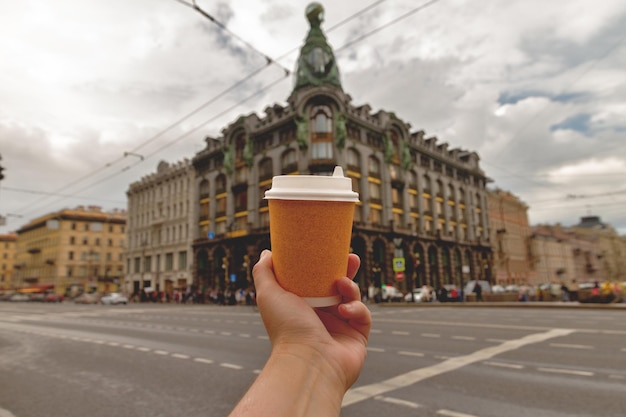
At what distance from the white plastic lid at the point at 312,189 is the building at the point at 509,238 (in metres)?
64.0

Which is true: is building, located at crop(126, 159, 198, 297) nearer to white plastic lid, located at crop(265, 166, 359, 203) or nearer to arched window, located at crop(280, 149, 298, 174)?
arched window, located at crop(280, 149, 298, 174)

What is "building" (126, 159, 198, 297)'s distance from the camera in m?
51.1

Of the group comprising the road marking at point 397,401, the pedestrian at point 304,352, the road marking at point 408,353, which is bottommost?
the road marking at point 408,353

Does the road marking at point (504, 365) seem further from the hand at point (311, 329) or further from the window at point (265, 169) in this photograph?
the window at point (265, 169)

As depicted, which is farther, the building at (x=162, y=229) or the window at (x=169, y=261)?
the window at (x=169, y=261)

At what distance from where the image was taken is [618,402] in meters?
5.16

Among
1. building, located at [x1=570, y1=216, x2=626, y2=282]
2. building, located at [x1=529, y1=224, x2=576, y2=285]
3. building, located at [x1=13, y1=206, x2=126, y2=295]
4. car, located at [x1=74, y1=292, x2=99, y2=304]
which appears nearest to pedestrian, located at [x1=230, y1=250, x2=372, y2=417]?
car, located at [x1=74, y1=292, x2=99, y2=304]

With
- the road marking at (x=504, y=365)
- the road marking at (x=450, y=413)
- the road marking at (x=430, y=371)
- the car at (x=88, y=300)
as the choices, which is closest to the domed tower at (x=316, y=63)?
the road marking at (x=430, y=371)

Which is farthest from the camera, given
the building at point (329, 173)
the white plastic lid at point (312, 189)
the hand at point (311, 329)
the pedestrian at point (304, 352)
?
the building at point (329, 173)

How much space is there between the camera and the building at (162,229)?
2012 inches

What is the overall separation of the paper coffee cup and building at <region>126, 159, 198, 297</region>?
50.2 m

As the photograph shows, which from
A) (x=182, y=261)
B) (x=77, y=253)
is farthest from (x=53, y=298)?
(x=77, y=253)

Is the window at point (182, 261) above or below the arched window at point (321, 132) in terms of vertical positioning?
below

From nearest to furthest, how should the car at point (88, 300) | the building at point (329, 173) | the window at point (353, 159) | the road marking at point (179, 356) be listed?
the road marking at point (179, 356), the building at point (329, 173), the window at point (353, 159), the car at point (88, 300)
